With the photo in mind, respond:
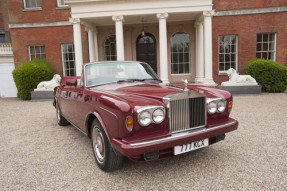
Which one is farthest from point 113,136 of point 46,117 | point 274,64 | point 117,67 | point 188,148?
point 274,64

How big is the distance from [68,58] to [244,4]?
38.3 ft

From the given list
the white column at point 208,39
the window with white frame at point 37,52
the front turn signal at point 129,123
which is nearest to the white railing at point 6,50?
the window with white frame at point 37,52


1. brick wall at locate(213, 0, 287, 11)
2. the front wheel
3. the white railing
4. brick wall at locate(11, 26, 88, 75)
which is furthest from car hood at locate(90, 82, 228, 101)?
the white railing

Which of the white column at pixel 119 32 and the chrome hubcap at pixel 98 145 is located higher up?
the white column at pixel 119 32

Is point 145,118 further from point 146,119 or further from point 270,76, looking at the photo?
point 270,76

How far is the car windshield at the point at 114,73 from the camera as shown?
13.1 feet

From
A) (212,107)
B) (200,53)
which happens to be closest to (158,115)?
(212,107)

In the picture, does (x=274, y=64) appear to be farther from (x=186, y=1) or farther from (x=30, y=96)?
(x=30, y=96)

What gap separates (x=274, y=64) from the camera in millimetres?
11070

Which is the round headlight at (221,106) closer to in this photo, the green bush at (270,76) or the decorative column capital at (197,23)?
the green bush at (270,76)

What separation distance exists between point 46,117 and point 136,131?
18.7 ft

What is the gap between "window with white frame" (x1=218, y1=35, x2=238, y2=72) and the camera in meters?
13.9

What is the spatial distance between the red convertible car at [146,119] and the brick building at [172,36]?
835cm

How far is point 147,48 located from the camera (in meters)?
14.7
